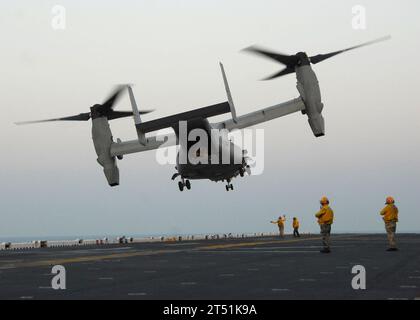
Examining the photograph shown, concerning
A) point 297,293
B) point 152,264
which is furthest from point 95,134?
point 297,293

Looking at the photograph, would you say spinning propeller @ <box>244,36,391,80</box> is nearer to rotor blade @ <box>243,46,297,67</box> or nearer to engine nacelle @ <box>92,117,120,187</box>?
rotor blade @ <box>243,46,297,67</box>

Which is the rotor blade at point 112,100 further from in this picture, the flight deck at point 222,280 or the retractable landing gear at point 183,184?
the flight deck at point 222,280

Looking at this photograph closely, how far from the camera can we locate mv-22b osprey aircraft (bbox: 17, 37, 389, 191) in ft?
127

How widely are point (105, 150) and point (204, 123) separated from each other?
25.8ft

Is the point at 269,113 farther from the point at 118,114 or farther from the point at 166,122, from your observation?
the point at 118,114

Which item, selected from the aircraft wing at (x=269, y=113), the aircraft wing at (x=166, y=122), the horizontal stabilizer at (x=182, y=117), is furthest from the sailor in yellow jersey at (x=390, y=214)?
the aircraft wing at (x=269, y=113)

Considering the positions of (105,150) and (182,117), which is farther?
(105,150)

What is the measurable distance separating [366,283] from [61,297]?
650 centimetres

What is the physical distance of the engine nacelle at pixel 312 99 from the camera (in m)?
39.8

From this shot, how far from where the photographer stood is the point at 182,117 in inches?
1468

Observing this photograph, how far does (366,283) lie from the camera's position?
1416 cm

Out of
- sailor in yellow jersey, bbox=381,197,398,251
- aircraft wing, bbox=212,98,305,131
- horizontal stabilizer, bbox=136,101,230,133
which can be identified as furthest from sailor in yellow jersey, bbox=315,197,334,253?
aircraft wing, bbox=212,98,305,131

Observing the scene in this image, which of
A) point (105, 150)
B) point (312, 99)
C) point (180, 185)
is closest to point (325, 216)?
point (312, 99)
